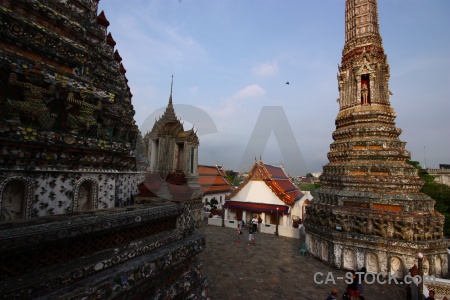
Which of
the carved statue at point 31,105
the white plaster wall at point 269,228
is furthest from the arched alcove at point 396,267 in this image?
the carved statue at point 31,105

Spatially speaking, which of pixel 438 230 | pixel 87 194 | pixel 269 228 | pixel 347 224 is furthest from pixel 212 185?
pixel 87 194

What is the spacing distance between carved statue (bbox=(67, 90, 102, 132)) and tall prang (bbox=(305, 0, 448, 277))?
435 inches

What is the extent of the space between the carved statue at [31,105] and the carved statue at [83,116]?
30cm

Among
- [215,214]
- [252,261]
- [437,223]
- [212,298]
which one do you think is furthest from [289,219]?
[212,298]

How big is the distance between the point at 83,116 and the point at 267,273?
980cm

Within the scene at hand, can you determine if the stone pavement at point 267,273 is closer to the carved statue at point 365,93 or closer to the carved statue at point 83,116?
the carved statue at point 83,116

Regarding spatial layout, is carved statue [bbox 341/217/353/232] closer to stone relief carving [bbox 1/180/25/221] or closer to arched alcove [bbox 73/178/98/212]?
arched alcove [bbox 73/178/98/212]

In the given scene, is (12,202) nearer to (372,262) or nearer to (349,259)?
(349,259)

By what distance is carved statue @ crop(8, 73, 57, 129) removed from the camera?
3135 millimetres

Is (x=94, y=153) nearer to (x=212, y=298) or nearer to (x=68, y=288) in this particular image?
(x=68, y=288)

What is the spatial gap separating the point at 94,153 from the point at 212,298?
6.65 meters

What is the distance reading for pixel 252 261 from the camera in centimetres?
1191

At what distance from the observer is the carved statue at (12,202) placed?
3041 mm

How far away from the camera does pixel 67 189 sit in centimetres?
365
